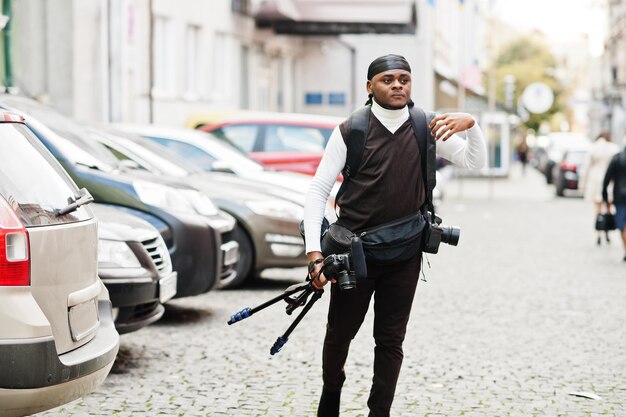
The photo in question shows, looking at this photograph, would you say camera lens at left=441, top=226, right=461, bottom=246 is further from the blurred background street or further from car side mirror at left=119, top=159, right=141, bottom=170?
car side mirror at left=119, top=159, right=141, bottom=170

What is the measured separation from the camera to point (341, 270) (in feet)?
18.4

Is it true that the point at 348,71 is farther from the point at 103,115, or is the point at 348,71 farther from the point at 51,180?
the point at 51,180

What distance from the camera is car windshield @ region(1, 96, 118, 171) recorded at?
9242 millimetres

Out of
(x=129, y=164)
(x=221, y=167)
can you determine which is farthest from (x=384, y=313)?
(x=221, y=167)

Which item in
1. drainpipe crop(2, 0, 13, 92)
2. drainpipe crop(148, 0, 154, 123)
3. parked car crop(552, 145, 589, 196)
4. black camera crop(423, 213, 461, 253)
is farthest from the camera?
parked car crop(552, 145, 589, 196)

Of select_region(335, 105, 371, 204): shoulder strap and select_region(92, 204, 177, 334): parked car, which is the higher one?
select_region(335, 105, 371, 204): shoulder strap

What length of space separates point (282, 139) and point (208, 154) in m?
2.59

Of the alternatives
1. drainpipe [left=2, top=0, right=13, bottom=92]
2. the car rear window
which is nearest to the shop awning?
drainpipe [left=2, top=0, right=13, bottom=92]

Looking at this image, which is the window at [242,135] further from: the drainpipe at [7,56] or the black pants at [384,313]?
the black pants at [384,313]

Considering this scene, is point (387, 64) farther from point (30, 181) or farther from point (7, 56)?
point (7, 56)

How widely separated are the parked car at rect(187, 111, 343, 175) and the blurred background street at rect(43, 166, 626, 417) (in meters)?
2.28

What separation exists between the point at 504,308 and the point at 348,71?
29.5 m

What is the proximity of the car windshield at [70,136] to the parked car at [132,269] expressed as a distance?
2.56 ft

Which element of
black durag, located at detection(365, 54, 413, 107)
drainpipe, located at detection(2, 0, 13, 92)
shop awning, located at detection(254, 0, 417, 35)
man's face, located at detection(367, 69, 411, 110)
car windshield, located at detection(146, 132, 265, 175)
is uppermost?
shop awning, located at detection(254, 0, 417, 35)
